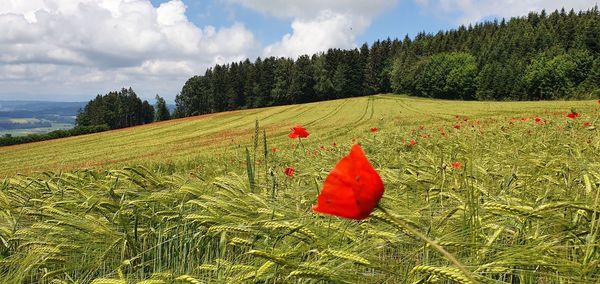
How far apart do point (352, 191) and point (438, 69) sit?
7471 cm

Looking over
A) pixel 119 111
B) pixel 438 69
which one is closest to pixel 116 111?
pixel 119 111

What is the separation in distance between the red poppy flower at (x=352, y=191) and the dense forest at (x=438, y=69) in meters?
60.2

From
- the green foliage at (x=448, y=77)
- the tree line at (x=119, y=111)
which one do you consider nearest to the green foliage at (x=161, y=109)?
the tree line at (x=119, y=111)

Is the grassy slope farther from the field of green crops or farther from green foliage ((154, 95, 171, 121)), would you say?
green foliage ((154, 95, 171, 121))

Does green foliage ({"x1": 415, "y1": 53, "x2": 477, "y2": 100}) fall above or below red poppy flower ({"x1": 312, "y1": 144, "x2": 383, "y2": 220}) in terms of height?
above

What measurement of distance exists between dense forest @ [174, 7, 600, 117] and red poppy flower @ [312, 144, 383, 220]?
60.2 metres

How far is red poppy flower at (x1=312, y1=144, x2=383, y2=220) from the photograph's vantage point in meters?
0.80

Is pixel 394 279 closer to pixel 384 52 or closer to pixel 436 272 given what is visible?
pixel 436 272

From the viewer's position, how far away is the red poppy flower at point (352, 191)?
80cm

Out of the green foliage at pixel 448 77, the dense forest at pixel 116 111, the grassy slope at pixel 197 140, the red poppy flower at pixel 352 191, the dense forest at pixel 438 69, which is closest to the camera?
the red poppy flower at pixel 352 191

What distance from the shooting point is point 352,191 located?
82cm

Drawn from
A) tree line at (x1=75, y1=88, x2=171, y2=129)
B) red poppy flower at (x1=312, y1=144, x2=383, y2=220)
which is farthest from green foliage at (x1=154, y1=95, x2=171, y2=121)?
red poppy flower at (x1=312, y1=144, x2=383, y2=220)

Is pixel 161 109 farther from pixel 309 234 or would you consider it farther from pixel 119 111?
pixel 309 234

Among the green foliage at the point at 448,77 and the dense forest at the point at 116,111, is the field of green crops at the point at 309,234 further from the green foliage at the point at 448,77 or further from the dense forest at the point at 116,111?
the dense forest at the point at 116,111
